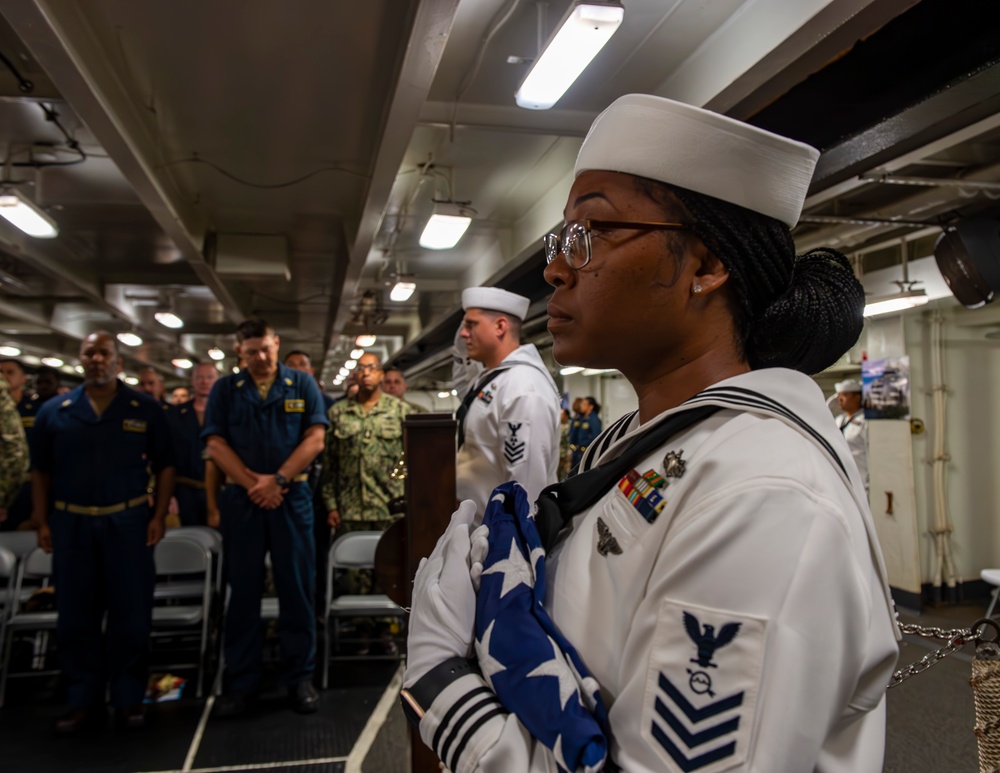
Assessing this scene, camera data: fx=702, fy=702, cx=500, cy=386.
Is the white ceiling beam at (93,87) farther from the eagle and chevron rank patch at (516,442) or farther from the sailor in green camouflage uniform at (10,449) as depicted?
the eagle and chevron rank patch at (516,442)

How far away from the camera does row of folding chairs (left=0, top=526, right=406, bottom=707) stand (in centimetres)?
424

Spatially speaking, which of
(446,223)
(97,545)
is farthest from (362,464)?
(446,223)

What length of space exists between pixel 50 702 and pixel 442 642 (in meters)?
4.44

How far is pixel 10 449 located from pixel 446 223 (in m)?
3.27

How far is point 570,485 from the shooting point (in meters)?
1.09

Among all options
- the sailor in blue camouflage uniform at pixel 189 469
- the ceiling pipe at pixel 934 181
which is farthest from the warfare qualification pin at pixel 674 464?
the sailor in blue camouflage uniform at pixel 189 469

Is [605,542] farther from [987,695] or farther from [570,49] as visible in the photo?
[570,49]

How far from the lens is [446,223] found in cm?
541

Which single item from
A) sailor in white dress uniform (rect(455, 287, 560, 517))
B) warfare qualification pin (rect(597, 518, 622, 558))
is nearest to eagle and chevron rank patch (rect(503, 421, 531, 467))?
sailor in white dress uniform (rect(455, 287, 560, 517))

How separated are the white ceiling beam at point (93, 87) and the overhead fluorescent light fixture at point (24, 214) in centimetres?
90

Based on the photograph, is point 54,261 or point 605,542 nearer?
point 605,542

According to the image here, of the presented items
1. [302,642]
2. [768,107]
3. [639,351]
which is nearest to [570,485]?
[639,351]

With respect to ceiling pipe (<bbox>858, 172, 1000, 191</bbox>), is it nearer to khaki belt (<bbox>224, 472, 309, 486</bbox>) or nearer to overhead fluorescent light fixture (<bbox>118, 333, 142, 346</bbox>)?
khaki belt (<bbox>224, 472, 309, 486</bbox>)

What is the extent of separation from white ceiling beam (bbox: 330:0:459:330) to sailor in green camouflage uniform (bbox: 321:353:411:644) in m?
1.21
